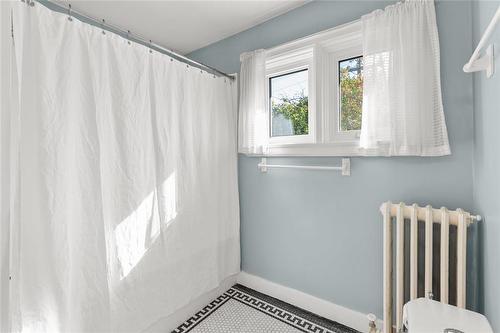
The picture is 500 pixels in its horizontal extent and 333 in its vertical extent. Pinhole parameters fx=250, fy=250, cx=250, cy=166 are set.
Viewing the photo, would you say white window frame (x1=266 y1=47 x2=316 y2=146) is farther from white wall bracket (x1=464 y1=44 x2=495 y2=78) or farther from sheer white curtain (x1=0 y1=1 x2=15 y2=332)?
sheer white curtain (x1=0 y1=1 x2=15 y2=332)

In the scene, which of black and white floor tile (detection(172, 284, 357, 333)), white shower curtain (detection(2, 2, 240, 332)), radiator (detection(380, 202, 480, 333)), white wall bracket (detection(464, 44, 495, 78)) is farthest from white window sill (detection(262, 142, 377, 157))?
black and white floor tile (detection(172, 284, 357, 333))

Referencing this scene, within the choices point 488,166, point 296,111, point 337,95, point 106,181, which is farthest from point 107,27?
point 488,166

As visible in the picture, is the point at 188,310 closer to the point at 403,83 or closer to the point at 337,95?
the point at 337,95

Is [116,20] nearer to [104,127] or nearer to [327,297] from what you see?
[104,127]

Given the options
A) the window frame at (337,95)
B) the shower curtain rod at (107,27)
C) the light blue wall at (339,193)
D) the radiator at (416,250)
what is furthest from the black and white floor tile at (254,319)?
the shower curtain rod at (107,27)

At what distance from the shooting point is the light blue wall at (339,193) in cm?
135

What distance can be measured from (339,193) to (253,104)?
961 mm

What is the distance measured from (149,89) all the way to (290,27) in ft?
3.85

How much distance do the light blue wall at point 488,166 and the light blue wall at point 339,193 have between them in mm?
100

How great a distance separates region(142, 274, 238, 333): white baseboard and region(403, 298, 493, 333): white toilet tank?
142cm

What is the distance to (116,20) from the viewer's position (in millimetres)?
2062

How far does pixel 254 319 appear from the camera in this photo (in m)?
1.80

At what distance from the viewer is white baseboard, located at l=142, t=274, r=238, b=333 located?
1649 mm

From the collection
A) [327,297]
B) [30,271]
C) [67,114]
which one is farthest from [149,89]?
[327,297]
